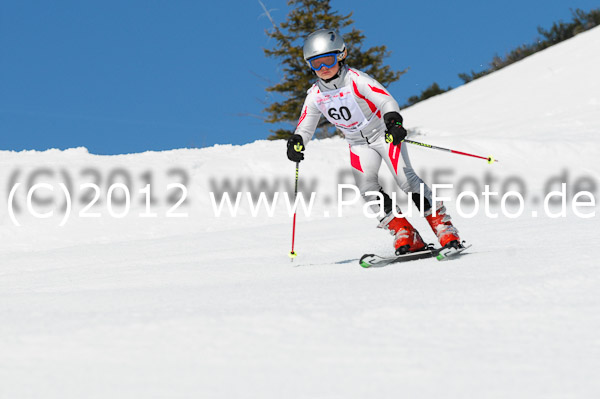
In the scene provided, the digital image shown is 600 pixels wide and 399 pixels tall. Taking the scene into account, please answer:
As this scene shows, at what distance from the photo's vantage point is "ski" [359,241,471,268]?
5.09 meters

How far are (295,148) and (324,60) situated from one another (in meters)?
0.78

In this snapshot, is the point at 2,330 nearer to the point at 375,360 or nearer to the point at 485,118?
the point at 375,360

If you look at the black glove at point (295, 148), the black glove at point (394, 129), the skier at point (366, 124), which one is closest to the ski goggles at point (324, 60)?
the skier at point (366, 124)

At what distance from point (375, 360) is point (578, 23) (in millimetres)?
41622

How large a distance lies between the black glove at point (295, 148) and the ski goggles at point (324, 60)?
26.2 inches

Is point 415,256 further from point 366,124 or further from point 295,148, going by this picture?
point 295,148

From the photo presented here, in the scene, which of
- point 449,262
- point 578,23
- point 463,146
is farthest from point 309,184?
point 578,23

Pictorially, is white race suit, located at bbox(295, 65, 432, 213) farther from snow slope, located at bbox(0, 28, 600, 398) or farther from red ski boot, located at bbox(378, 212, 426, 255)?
snow slope, located at bbox(0, 28, 600, 398)

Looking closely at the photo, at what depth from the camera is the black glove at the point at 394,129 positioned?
4.89 metres

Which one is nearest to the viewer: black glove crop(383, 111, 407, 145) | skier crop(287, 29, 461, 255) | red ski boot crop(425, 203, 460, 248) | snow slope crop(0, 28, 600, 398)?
snow slope crop(0, 28, 600, 398)

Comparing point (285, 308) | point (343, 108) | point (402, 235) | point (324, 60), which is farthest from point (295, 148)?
point (285, 308)

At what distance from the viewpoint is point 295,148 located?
5.41 meters

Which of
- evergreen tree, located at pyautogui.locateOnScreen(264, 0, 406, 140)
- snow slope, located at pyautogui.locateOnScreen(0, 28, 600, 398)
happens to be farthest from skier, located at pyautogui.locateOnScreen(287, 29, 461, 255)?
evergreen tree, located at pyautogui.locateOnScreen(264, 0, 406, 140)

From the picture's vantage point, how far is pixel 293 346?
7.97 feet
